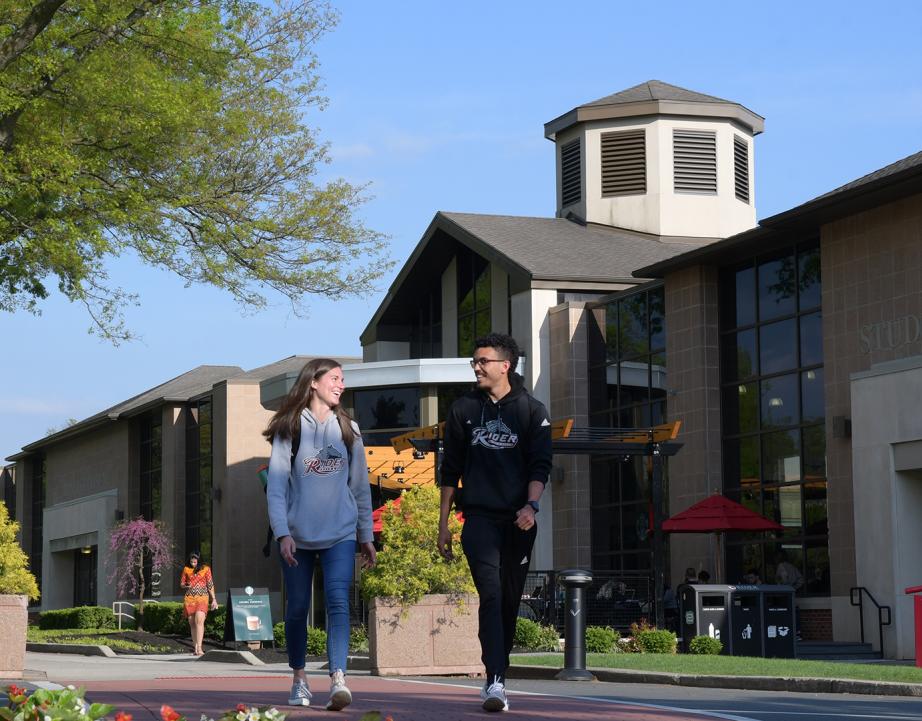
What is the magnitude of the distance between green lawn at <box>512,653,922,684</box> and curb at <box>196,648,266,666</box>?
25.0 feet

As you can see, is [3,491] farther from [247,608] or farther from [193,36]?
[193,36]

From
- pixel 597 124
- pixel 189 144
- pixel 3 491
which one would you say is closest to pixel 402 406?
pixel 597 124

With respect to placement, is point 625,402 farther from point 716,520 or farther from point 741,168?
point 741,168

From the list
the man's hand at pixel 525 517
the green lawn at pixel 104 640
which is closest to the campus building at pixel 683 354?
the green lawn at pixel 104 640

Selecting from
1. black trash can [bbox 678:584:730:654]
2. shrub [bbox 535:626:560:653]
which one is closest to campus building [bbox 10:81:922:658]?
black trash can [bbox 678:584:730:654]

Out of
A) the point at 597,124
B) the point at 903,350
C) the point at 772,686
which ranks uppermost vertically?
the point at 597,124

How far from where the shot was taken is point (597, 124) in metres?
41.1

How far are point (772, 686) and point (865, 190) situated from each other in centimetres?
1360

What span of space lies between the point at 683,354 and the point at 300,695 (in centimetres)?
2390

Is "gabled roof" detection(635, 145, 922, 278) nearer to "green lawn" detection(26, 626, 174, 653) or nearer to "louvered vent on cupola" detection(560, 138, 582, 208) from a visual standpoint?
"louvered vent on cupola" detection(560, 138, 582, 208)

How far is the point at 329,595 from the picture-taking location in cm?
881

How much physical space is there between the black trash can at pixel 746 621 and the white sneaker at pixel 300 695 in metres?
13.9

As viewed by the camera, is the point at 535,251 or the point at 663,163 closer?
the point at 535,251

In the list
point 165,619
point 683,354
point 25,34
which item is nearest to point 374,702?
point 25,34
